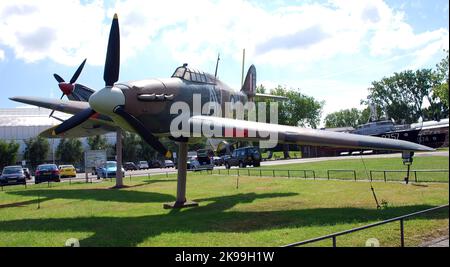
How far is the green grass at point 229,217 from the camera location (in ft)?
31.7

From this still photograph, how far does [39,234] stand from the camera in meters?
11.1

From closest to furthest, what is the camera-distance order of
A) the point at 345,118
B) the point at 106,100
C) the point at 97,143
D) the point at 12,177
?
the point at 106,100 → the point at 12,177 → the point at 97,143 → the point at 345,118

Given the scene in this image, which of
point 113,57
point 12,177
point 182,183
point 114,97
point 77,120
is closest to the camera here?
point 114,97

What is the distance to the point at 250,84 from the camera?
88.2 ft

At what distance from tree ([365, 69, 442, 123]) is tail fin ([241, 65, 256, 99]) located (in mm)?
87572

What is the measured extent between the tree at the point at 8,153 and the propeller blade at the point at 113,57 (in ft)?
212

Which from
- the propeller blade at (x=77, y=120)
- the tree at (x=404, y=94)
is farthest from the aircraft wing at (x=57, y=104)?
the tree at (x=404, y=94)

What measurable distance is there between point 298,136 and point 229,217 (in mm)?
3663

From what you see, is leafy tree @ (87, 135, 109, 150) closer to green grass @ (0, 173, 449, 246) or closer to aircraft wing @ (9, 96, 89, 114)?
aircraft wing @ (9, 96, 89, 114)

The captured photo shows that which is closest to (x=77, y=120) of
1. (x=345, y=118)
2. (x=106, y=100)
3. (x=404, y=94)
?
(x=106, y=100)

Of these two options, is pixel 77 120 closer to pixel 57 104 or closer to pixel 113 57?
pixel 113 57

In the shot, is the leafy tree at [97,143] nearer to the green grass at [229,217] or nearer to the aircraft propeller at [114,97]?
the green grass at [229,217]
